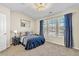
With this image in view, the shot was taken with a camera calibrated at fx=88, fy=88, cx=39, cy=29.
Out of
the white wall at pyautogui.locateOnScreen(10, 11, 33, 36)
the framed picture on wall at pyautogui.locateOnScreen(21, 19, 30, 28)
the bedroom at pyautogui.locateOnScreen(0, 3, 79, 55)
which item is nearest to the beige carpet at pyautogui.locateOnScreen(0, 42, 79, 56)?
the bedroom at pyautogui.locateOnScreen(0, 3, 79, 55)

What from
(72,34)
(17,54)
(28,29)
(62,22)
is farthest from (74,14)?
(17,54)

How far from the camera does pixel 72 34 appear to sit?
7.96 feet

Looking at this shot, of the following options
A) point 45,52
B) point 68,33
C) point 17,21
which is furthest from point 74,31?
point 17,21

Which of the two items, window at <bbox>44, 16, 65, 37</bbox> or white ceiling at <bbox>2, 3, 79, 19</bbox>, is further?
window at <bbox>44, 16, 65, 37</bbox>

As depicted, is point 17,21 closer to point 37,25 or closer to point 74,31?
point 37,25

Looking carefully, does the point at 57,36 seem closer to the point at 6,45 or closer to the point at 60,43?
the point at 60,43

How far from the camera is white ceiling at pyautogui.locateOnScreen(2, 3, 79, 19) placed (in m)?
2.00

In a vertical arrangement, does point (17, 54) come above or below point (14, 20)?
below

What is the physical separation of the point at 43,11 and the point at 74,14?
84cm

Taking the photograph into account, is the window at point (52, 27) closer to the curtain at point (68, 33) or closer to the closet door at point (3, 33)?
the curtain at point (68, 33)

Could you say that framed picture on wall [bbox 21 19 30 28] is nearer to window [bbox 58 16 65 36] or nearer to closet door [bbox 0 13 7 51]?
closet door [bbox 0 13 7 51]

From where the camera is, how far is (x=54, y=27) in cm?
241

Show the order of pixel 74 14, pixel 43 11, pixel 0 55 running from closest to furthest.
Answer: pixel 0 55
pixel 43 11
pixel 74 14

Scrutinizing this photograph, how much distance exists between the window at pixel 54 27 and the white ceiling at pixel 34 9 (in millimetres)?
263
